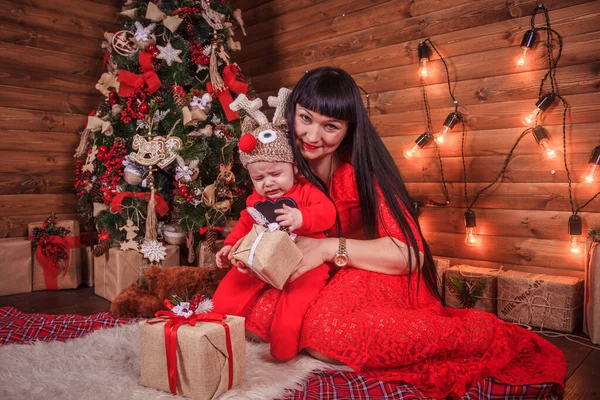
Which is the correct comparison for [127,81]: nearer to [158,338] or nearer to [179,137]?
[179,137]

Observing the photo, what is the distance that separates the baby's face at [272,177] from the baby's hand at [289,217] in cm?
13

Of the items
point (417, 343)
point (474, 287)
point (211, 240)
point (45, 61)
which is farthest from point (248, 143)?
point (45, 61)

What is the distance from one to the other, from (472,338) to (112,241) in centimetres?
209

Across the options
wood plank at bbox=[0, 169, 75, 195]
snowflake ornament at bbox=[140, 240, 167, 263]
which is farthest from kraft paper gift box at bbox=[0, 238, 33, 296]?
snowflake ornament at bbox=[140, 240, 167, 263]

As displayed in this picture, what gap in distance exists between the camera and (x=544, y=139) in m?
2.36

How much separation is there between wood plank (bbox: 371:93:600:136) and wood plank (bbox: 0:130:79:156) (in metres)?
2.19

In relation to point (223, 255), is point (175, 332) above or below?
below

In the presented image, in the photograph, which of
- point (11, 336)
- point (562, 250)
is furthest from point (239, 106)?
point (562, 250)

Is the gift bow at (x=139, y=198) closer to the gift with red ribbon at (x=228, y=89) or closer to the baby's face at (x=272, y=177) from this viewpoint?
the gift with red ribbon at (x=228, y=89)

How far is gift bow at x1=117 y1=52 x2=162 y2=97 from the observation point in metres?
2.75

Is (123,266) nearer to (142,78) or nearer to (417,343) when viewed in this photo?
(142,78)

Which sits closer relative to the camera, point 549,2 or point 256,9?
point 549,2

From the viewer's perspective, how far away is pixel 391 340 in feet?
4.89

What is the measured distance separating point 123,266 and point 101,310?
0.26m
